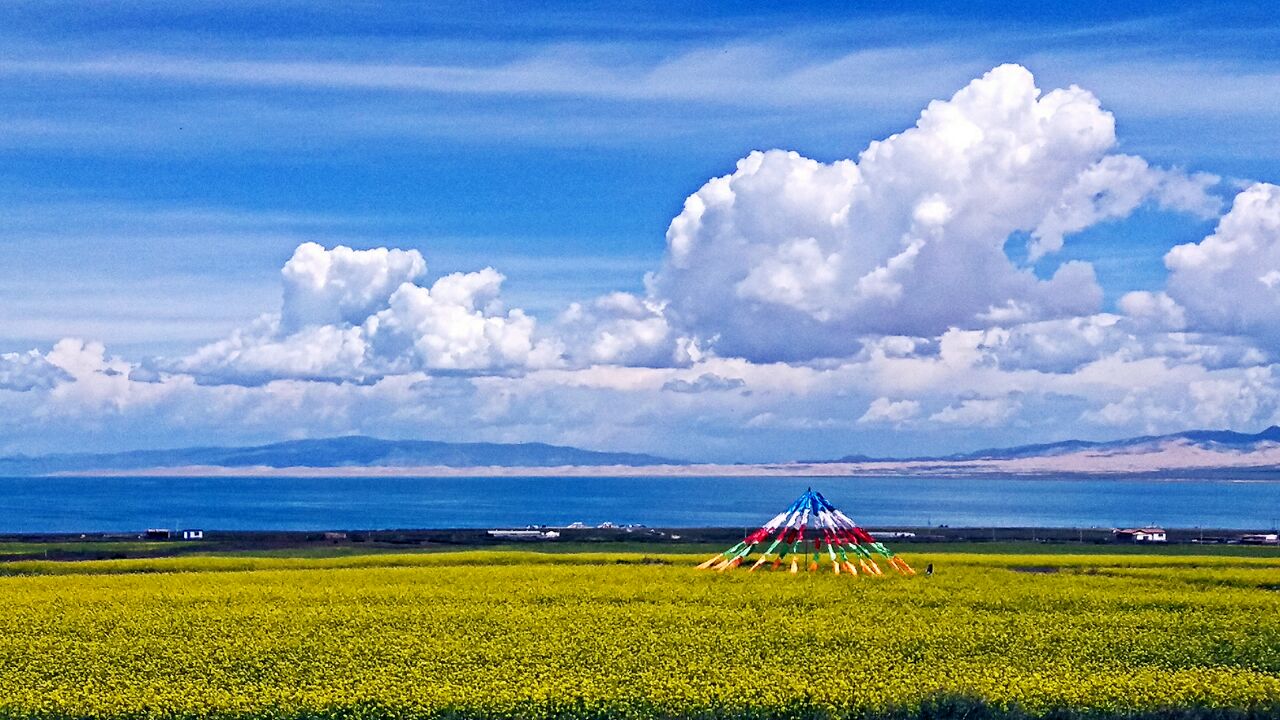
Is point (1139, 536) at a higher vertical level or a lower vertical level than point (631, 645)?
lower

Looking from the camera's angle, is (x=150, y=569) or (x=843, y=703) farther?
(x=150, y=569)

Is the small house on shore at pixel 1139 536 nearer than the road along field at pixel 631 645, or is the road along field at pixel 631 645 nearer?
the road along field at pixel 631 645

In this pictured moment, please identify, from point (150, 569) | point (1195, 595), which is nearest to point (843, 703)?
point (1195, 595)

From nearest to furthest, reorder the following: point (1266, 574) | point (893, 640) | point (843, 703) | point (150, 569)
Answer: point (843, 703), point (893, 640), point (1266, 574), point (150, 569)

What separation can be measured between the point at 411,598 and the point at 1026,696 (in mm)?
21453

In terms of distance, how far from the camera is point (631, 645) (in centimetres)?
3659

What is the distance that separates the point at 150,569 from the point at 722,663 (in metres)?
38.7

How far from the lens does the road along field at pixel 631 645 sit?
31531 mm

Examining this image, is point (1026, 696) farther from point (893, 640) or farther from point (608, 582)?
point (608, 582)

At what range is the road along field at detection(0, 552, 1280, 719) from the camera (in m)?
31.5

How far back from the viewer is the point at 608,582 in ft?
157

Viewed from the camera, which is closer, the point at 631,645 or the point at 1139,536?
the point at 631,645

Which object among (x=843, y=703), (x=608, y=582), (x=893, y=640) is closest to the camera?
(x=843, y=703)

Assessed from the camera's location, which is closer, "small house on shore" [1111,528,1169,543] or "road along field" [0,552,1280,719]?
"road along field" [0,552,1280,719]
